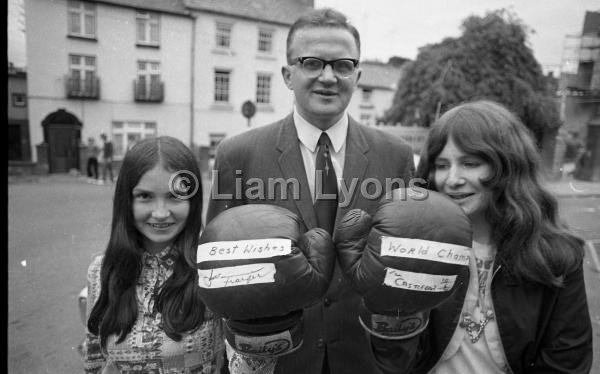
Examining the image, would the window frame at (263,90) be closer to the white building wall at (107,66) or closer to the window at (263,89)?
the window at (263,89)

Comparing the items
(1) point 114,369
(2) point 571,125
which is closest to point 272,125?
(1) point 114,369

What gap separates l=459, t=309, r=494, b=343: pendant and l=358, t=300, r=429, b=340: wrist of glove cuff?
0.97ft

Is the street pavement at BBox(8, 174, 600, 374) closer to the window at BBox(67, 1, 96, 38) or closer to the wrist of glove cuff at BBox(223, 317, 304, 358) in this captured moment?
the wrist of glove cuff at BBox(223, 317, 304, 358)

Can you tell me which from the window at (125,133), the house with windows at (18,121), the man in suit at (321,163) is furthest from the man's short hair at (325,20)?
the house with windows at (18,121)

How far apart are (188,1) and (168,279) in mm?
17426

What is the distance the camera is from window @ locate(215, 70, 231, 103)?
1812 cm

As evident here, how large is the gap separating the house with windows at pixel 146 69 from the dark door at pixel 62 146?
4cm

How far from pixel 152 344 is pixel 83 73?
17.2 metres

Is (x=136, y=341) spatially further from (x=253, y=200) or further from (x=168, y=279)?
(x=253, y=200)

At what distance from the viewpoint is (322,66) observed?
1.87 metres

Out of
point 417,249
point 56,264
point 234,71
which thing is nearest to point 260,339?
point 417,249

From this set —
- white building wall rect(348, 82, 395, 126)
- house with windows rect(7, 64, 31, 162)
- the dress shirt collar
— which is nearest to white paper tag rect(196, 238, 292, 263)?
the dress shirt collar

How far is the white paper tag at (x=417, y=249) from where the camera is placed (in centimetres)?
119

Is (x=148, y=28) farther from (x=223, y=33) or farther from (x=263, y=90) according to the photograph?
(x=263, y=90)
